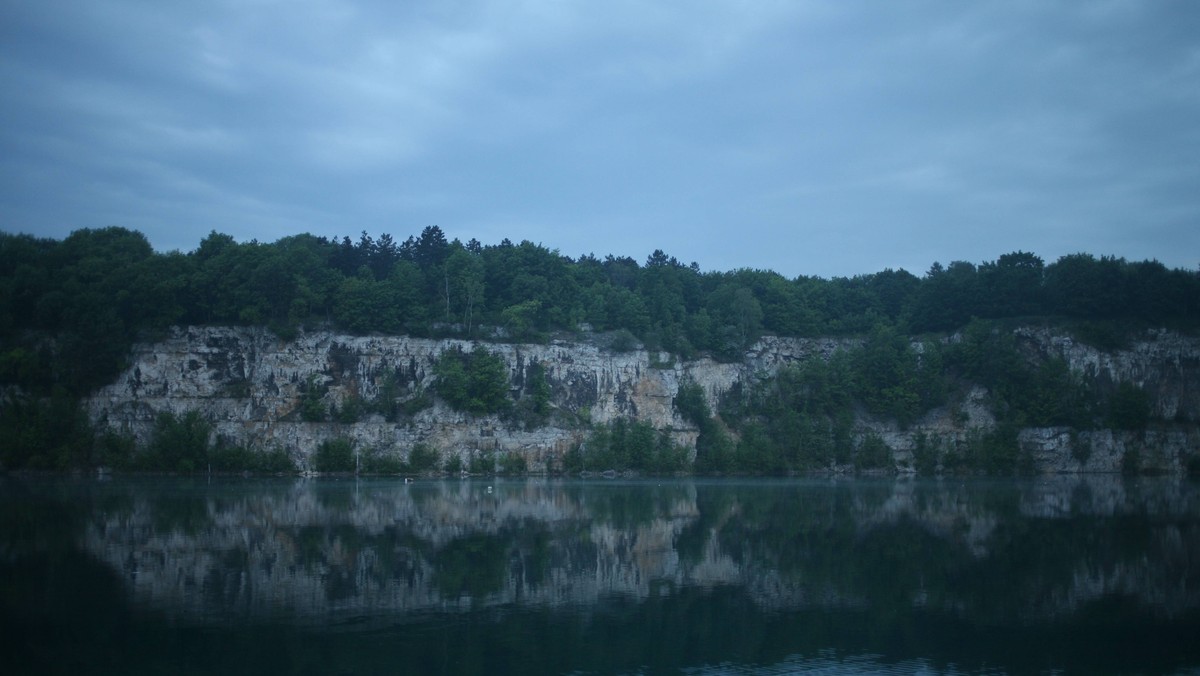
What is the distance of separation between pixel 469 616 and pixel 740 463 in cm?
6951

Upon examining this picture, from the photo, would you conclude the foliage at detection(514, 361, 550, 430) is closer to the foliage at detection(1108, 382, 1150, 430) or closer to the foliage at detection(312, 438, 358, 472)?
the foliage at detection(312, 438, 358, 472)

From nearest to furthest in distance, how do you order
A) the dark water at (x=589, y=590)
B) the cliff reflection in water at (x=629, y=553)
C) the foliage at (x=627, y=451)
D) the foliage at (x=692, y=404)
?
the dark water at (x=589, y=590), the cliff reflection in water at (x=629, y=553), the foliage at (x=627, y=451), the foliage at (x=692, y=404)

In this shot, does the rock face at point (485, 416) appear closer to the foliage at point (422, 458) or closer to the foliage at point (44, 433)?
the foliage at point (422, 458)

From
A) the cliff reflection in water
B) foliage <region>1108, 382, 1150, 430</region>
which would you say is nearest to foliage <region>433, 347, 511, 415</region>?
the cliff reflection in water

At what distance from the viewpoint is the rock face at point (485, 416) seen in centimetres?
7512

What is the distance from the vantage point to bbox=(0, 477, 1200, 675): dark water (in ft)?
55.3

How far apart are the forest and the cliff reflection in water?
96.0ft

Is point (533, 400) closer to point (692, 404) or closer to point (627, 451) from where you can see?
point (627, 451)

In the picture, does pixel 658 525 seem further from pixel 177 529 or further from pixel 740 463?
pixel 740 463

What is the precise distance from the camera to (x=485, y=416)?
266 feet

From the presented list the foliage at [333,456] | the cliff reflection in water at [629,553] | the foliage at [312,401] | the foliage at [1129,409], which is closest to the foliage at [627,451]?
the foliage at [333,456]

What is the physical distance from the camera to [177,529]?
1305 inches

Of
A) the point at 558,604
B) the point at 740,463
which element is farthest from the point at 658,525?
the point at 740,463

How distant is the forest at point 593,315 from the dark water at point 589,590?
114 ft
